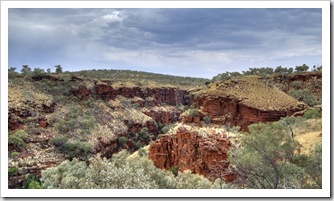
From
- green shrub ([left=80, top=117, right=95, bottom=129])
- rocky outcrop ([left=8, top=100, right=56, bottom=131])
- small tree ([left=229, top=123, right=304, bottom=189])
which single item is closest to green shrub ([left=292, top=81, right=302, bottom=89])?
green shrub ([left=80, top=117, right=95, bottom=129])

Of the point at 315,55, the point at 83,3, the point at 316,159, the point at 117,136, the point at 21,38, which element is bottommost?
the point at 117,136

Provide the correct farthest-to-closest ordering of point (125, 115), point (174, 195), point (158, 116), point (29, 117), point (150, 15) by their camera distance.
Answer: point (158, 116), point (125, 115), point (29, 117), point (150, 15), point (174, 195)

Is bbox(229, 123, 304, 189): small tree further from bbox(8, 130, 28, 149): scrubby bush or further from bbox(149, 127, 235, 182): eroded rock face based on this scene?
bbox(8, 130, 28, 149): scrubby bush

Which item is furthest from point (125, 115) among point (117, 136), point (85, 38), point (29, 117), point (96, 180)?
point (96, 180)

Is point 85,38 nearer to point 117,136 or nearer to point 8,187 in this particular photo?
point 8,187

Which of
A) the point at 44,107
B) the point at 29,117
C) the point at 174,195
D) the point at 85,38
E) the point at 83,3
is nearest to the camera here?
the point at 174,195

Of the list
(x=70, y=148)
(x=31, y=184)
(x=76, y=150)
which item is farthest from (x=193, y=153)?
(x=70, y=148)
